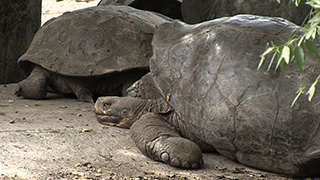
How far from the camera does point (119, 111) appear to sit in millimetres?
4004

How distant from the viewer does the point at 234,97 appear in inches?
123

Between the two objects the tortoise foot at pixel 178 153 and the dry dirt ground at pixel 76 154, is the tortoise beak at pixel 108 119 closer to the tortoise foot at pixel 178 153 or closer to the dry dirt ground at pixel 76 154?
the dry dirt ground at pixel 76 154

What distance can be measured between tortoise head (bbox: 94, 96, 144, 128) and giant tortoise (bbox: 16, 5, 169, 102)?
843mm

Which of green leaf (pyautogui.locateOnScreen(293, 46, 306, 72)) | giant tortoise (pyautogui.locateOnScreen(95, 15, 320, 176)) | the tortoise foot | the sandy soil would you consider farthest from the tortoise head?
the sandy soil

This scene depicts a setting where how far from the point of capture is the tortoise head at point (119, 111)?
3969 mm

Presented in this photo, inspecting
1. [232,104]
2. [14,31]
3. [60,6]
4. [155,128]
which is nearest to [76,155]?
[155,128]

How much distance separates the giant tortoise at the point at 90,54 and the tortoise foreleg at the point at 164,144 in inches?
53.9

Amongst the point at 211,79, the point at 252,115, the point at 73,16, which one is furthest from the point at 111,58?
the point at 252,115

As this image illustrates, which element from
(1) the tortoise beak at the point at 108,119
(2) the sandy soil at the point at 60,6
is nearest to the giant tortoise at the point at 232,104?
(1) the tortoise beak at the point at 108,119

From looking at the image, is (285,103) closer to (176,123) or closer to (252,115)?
(252,115)

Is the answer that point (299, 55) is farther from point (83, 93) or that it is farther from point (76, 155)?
point (83, 93)

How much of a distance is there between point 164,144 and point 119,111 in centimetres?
90

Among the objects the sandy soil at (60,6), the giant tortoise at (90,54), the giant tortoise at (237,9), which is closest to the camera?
the giant tortoise at (90,54)

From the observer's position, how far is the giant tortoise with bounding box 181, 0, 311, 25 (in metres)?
6.08
